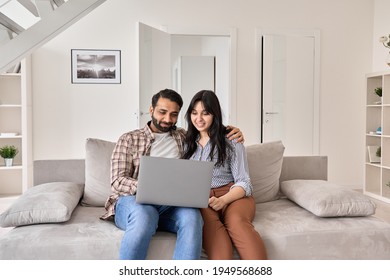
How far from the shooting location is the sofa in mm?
2148

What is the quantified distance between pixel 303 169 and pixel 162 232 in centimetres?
120

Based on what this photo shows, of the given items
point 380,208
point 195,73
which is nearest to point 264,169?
point 380,208

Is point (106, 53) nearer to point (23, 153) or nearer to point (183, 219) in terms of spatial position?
point (23, 153)

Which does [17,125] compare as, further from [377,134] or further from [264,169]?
[377,134]

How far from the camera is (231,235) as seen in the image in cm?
215

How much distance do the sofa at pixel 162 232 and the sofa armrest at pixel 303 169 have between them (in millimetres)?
158

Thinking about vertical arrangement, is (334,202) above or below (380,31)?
below

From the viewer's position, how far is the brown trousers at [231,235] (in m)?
2.07

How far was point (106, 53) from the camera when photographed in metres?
5.30

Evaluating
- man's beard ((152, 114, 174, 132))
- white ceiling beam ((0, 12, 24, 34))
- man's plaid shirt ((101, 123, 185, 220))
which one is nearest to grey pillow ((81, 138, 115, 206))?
man's plaid shirt ((101, 123, 185, 220))

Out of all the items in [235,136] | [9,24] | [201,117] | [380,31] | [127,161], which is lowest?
[127,161]

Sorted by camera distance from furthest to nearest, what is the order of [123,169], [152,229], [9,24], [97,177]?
[9,24]
[97,177]
[123,169]
[152,229]

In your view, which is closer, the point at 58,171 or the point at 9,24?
the point at 58,171

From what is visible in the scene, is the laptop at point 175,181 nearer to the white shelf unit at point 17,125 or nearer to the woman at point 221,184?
the woman at point 221,184
